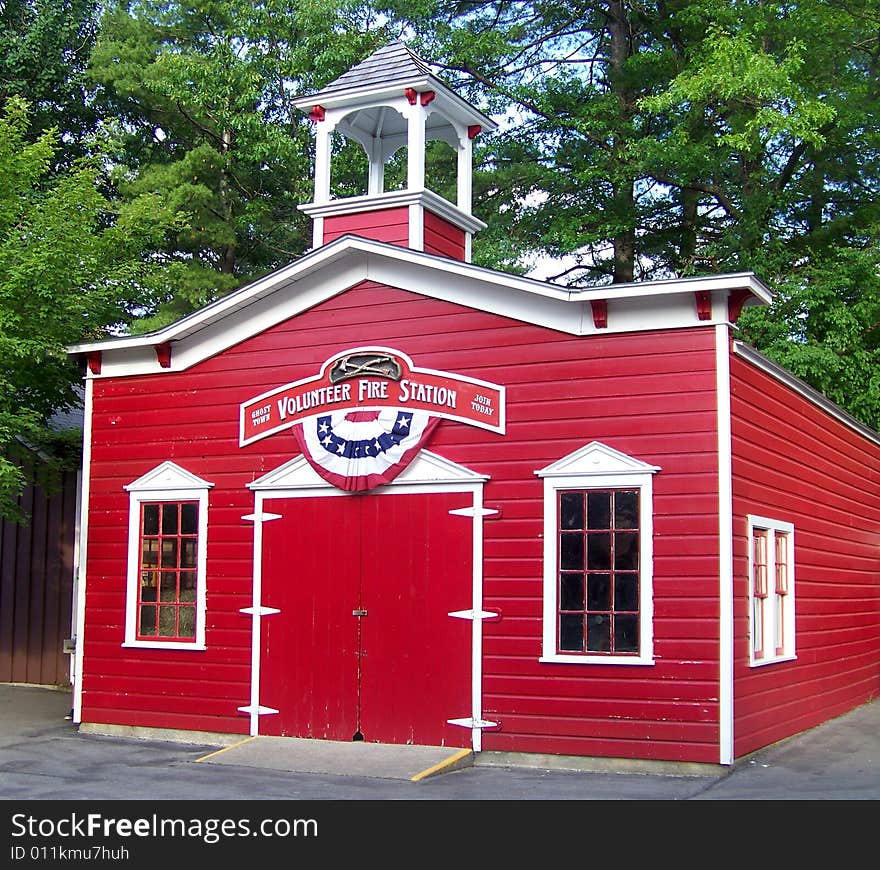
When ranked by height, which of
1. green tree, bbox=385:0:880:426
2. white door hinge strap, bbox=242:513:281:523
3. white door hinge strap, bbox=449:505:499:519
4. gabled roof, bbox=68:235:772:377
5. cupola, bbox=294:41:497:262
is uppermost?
green tree, bbox=385:0:880:426

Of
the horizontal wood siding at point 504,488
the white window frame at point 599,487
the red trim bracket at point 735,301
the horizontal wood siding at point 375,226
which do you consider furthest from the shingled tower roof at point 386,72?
the white window frame at point 599,487

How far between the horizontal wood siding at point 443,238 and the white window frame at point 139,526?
3.51 metres

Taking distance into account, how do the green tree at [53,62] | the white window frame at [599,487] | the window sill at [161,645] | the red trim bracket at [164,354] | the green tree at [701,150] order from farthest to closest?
1. the green tree at [53,62]
2. the green tree at [701,150]
3. the red trim bracket at [164,354]
4. the window sill at [161,645]
5. the white window frame at [599,487]

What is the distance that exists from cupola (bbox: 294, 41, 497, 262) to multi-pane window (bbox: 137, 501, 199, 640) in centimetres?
333

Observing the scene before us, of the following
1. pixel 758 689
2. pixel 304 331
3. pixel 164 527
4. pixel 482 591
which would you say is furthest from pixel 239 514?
pixel 758 689

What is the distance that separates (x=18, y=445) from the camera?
618 inches

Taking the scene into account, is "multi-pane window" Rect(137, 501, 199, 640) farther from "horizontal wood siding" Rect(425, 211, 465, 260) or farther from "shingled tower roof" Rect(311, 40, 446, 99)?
"shingled tower roof" Rect(311, 40, 446, 99)

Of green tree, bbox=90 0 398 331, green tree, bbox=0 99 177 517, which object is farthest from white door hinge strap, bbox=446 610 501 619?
green tree, bbox=90 0 398 331

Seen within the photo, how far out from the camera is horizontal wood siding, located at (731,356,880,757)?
10945 mm

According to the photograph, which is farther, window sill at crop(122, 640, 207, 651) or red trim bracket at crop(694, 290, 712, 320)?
window sill at crop(122, 640, 207, 651)

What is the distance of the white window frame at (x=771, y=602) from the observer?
11203 mm

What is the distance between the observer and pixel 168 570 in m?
12.9

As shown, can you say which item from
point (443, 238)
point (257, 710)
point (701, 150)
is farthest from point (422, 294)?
point (701, 150)

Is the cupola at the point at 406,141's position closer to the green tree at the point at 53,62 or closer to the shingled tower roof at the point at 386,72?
the shingled tower roof at the point at 386,72
